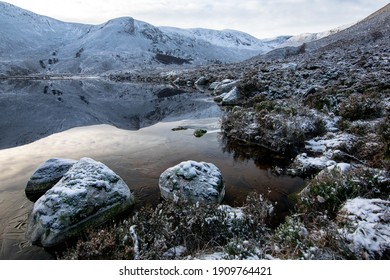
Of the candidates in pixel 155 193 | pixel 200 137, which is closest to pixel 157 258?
pixel 155 193

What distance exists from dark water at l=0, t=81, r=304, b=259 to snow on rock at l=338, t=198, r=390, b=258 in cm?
245

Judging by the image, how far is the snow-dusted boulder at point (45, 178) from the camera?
25.4ft

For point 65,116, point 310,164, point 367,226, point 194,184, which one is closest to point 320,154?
point 310,164

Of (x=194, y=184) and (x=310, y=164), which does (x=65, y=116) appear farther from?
(x=310, y=164)

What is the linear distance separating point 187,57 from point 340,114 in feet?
555

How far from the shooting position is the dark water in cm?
736

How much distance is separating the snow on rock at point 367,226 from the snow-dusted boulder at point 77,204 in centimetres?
486

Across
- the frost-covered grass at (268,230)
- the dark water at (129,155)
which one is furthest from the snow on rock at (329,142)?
the frost-covered grass at (268,230)

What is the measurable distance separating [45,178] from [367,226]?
25.2 feet

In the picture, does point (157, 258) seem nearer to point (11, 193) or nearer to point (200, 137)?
point (11, 193)

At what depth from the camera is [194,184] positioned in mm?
7258

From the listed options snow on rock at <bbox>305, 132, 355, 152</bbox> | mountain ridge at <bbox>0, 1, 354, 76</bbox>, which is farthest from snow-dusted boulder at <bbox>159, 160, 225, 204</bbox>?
mountain ridge at <bbox>0, 1, 354, 76</bbox>

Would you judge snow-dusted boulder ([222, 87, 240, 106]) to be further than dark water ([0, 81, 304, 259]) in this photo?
Yes

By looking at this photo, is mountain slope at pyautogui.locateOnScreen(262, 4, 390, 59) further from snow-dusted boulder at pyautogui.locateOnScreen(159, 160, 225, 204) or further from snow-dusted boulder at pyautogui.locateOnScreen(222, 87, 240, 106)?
snow-dusted boulder at pyautogui.locateOnScreen(159, 160, 225, 204)
